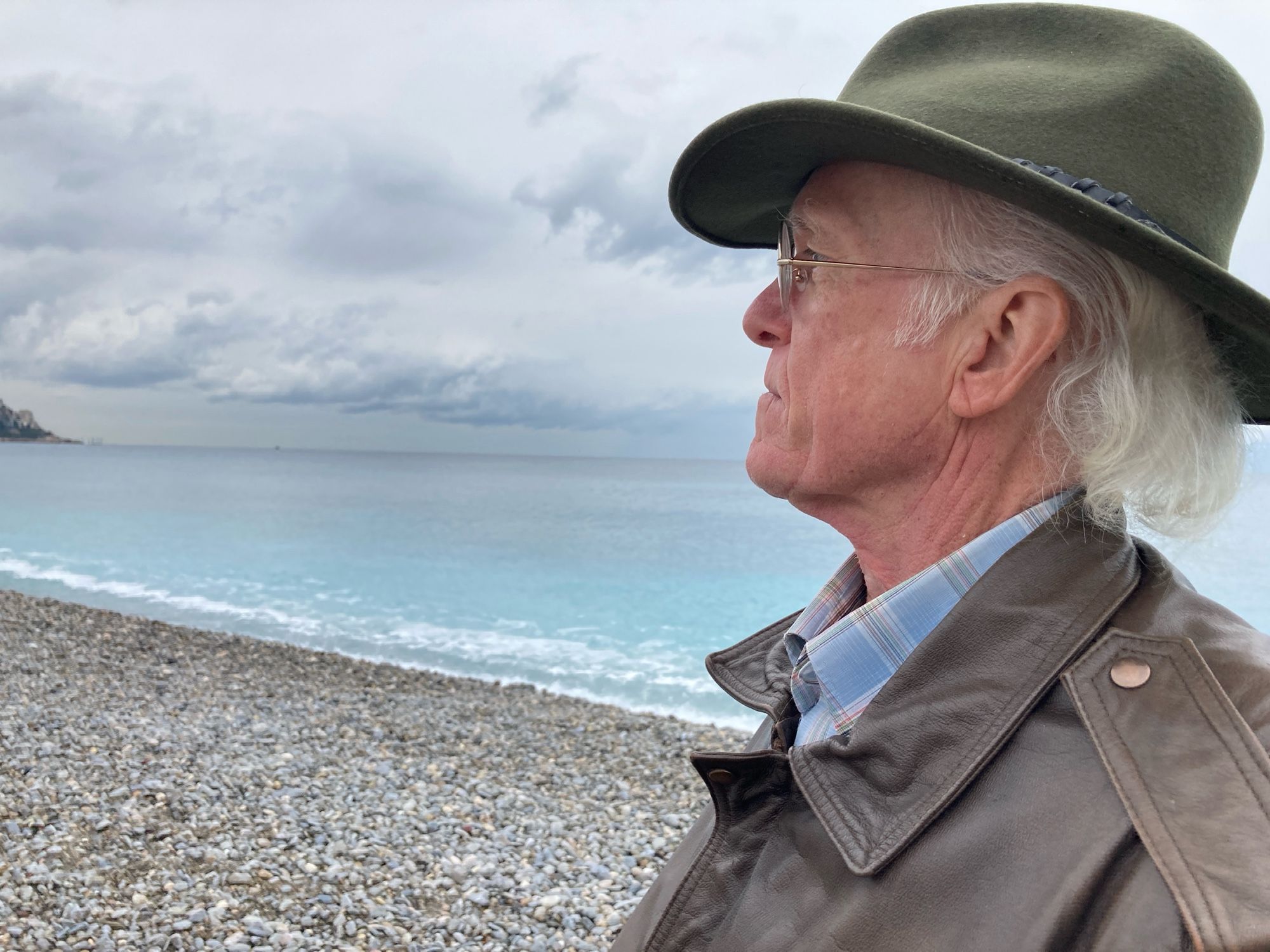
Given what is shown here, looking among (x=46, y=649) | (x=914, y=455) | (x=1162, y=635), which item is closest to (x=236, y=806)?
(x=914, y=455)

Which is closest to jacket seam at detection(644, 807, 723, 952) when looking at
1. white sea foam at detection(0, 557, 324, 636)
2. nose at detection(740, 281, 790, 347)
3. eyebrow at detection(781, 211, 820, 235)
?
nose at detection(740, 281, 790, 347)

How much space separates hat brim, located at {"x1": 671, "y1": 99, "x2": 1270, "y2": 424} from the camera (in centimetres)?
130

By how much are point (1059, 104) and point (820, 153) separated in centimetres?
42

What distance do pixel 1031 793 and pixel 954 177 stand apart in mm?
935

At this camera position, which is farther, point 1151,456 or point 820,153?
point 820,153

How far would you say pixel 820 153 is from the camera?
1659 millimetres

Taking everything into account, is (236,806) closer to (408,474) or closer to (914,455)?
(914,455)

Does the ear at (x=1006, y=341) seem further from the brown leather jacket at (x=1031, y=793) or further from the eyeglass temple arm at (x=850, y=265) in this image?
the brown leather jacket at (x=1031, y=793)

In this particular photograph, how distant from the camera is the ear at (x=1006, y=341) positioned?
1.47 meters

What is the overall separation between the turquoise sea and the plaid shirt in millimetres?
492

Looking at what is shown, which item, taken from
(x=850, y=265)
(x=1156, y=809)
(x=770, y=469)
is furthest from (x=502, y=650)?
(x=1156, y=809)

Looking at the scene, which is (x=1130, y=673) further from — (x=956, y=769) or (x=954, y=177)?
(x=954, y=177)

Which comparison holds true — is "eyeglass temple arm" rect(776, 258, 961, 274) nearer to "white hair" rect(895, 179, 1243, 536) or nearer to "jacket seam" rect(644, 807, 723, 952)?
"white hair" rect(895, 179, 1243, 536)

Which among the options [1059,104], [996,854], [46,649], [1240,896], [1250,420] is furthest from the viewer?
[46,649]
